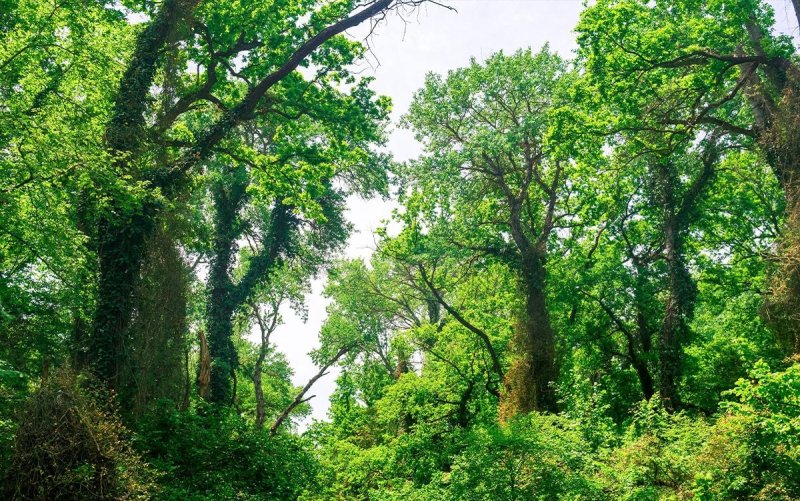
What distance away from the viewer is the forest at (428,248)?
32.8ft

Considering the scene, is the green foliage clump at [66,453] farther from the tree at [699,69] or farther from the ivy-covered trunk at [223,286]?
the ivy-covered trunk at [223,286]

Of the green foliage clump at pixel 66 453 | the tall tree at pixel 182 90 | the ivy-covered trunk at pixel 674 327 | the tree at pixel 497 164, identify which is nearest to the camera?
the green foliage clump at pixel 66 453

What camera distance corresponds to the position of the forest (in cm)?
1001

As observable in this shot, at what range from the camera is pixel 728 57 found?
42.8 feet

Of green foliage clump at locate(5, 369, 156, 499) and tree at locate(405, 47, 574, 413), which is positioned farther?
tree at locate(405, 47, 574, 413)

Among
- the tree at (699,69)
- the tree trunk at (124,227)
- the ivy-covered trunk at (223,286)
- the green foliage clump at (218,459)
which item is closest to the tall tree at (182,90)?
the tree trunk at (124,227)

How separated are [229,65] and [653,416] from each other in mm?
12053

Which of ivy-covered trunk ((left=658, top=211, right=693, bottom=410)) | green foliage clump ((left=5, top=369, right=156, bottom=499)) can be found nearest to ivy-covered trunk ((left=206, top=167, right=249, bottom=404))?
green foliage clump ((left=5, top=369, right=156, bottom=499))

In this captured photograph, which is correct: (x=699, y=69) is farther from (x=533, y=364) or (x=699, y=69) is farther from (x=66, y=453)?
(x=66, y=453)

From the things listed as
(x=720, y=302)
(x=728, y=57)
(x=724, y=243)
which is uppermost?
(x=728, y=57)

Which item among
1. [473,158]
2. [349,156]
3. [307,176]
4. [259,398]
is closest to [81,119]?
[307,176]

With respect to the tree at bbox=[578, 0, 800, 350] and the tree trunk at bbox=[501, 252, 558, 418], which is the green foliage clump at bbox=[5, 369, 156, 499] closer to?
the tree trunk at bbox=[501, 252, 558, 418]

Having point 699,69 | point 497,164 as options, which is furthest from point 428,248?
point 699,69

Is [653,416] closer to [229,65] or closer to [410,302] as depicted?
[229,65]
